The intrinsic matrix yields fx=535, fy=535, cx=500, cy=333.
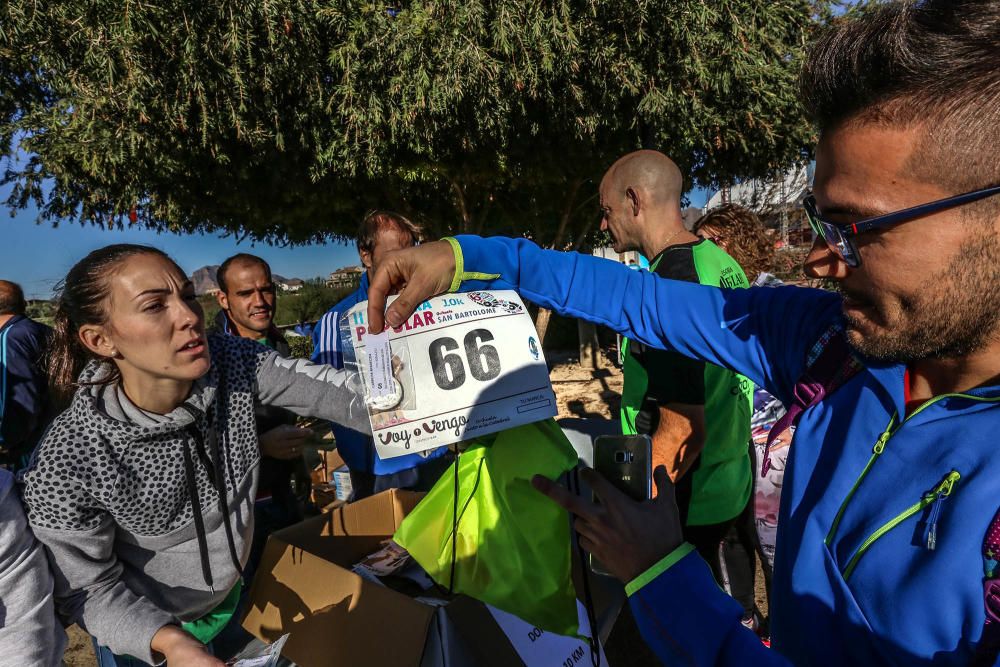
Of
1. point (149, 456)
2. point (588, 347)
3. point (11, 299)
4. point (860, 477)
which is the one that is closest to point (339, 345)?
point (149, 456)

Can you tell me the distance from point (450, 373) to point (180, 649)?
1128 millimetres

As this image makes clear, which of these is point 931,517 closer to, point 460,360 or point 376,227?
point 460,360

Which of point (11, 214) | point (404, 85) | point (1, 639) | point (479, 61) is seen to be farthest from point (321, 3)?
point (1, 639)

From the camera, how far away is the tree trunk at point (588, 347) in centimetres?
1017

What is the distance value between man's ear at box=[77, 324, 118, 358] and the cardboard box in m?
0.91

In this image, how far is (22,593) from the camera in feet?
4.98

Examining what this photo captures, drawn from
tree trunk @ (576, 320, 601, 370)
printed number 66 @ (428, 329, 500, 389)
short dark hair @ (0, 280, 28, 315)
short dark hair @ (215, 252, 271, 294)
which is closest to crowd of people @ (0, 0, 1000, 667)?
printed number 66 @ (428, 329, 500, 389)

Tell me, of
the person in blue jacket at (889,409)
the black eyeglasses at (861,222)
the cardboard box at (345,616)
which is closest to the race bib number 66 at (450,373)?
the person in blue jacket at (889,409)

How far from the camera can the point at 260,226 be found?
8.14m

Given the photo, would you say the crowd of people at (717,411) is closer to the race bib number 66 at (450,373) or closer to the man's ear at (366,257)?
the race bib number 66 at (450,373)

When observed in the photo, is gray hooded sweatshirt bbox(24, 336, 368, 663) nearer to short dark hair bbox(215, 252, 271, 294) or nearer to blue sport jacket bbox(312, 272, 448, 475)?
blue sport jacket bbox(312, 272, 448, 475)

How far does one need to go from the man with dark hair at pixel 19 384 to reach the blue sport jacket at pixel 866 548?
14.9 ft

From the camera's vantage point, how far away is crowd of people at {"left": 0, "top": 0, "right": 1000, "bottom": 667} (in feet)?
2.81

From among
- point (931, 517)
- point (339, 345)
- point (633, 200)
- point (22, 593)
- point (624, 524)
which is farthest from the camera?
point (339, 345)
